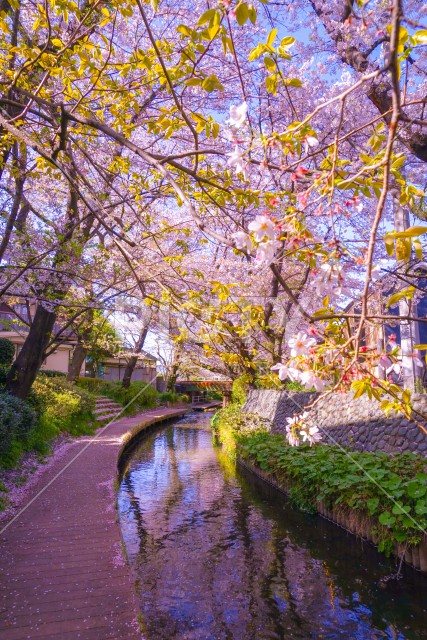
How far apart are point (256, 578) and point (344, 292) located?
447 centimetres

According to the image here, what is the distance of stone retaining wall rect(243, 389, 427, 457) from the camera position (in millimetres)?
6945

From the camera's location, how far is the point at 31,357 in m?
9.73

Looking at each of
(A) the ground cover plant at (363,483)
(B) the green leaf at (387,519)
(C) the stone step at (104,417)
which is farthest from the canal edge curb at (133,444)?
(B) the green leaf at (387,519)

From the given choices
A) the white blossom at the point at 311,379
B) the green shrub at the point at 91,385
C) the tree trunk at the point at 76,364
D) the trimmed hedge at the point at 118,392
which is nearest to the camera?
the white blossom at the point at 311,379

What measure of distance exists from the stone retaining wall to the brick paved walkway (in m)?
2.51

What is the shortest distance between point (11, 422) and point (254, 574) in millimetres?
4272

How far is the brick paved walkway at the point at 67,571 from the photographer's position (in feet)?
10.5

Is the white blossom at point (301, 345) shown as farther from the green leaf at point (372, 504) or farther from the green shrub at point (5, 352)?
the green shrub at point (5, 352)

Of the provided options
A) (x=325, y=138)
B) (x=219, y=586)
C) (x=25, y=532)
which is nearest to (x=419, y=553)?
(x=219, y=586)

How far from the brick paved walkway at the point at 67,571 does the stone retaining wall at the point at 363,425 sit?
8.22ft

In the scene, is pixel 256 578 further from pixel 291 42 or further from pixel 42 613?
pixel 291 42

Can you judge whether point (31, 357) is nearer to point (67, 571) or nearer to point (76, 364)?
point (67, 571)

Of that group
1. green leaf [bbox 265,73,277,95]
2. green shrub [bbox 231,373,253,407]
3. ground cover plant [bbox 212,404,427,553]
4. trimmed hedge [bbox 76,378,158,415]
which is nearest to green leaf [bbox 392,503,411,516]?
ground cover plant [bbox 212,404,427,553]

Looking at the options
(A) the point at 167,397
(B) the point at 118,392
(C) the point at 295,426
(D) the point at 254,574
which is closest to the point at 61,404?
(D) the point at 254,574
